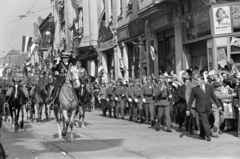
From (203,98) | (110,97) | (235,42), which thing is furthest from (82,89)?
(203,98)

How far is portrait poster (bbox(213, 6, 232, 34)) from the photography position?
20.4 metres

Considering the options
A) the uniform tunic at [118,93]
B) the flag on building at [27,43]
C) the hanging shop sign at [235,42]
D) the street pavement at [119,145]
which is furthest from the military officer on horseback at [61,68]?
the flag on building at [27,43]

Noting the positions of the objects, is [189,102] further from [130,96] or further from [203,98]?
[130,96]

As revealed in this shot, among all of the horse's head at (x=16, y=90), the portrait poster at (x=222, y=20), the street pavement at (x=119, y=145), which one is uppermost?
the portrait poster at (x=222, y=20)

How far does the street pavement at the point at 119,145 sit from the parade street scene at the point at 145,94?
1.0 inches

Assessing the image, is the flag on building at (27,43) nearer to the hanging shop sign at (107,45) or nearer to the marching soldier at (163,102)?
the hanging shop sign at (107,45)

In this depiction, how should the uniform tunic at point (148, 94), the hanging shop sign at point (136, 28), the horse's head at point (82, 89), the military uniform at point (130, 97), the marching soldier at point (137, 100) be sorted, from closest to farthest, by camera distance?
1. the uniform tunic at point (148, 94)
2. the horse's head at point (82, 89)
3. the marching soldier at point (137, 100)
4. the military uniform at point (130, 97)
5. the hanging shop sign at point (136, 28)

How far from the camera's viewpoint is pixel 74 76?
13.5 m

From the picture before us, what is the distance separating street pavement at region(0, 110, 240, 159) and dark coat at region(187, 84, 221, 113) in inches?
39.8

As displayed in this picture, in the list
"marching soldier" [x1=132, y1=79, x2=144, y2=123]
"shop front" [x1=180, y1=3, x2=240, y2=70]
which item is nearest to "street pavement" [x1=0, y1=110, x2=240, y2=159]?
"marching soldier" [x1=132, y1=79, x2=144, y2=123]

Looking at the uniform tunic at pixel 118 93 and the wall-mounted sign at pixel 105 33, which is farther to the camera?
the wall-mounted sign at pixel 105 33

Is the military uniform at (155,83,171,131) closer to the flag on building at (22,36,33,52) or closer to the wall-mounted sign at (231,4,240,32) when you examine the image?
the wall-mounted sign at (231,4,240,32)

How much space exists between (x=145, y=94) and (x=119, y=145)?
6.80 metres

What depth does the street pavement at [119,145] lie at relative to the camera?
11164mm
